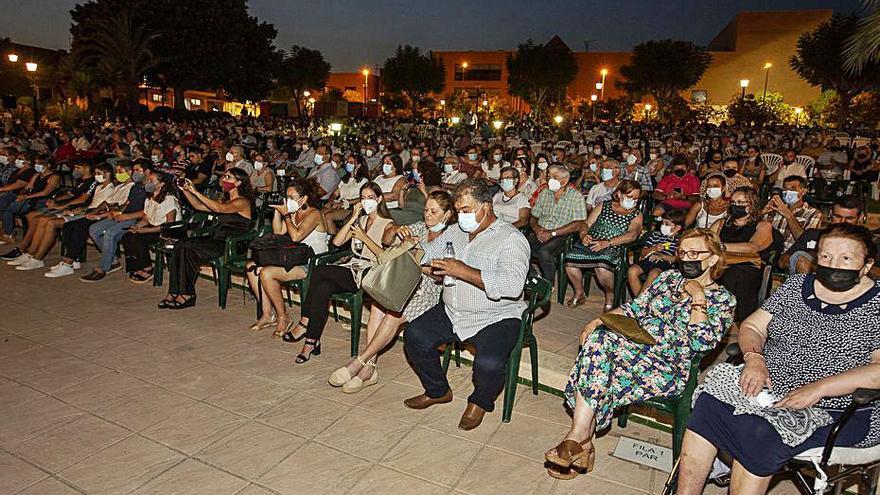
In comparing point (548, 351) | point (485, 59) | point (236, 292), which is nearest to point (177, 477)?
point (548, 351)

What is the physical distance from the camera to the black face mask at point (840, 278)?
2.91m

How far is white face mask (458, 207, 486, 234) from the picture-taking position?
3.95 m

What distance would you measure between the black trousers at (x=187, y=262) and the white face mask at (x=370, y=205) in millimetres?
2049

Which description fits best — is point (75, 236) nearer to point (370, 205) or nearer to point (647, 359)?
point (370, 205)

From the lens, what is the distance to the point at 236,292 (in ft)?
22.2

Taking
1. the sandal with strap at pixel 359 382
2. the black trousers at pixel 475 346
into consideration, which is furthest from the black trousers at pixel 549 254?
the sandal with strap at pixel 359 382

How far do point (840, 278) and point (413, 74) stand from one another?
58025mm

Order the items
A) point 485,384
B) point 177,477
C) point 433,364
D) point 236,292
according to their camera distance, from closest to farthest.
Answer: point 177,477 < point 485,384 < point 433,364 < point 236,292

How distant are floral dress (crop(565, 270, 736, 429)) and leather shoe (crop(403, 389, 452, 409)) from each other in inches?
39.2

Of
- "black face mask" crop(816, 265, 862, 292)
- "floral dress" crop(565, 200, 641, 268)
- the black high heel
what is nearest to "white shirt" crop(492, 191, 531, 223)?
"floral dress" crop(565, 200, 641, 268)

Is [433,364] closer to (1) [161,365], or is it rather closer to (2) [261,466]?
(2) [261,466]

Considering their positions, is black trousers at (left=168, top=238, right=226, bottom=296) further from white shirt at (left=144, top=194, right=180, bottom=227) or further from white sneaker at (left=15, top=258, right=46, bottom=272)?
white sneaker at (left=15, top=258, right=46, bottom=272)

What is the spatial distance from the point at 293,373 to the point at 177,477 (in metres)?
1.39

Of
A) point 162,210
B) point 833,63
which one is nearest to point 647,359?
point 162,210
